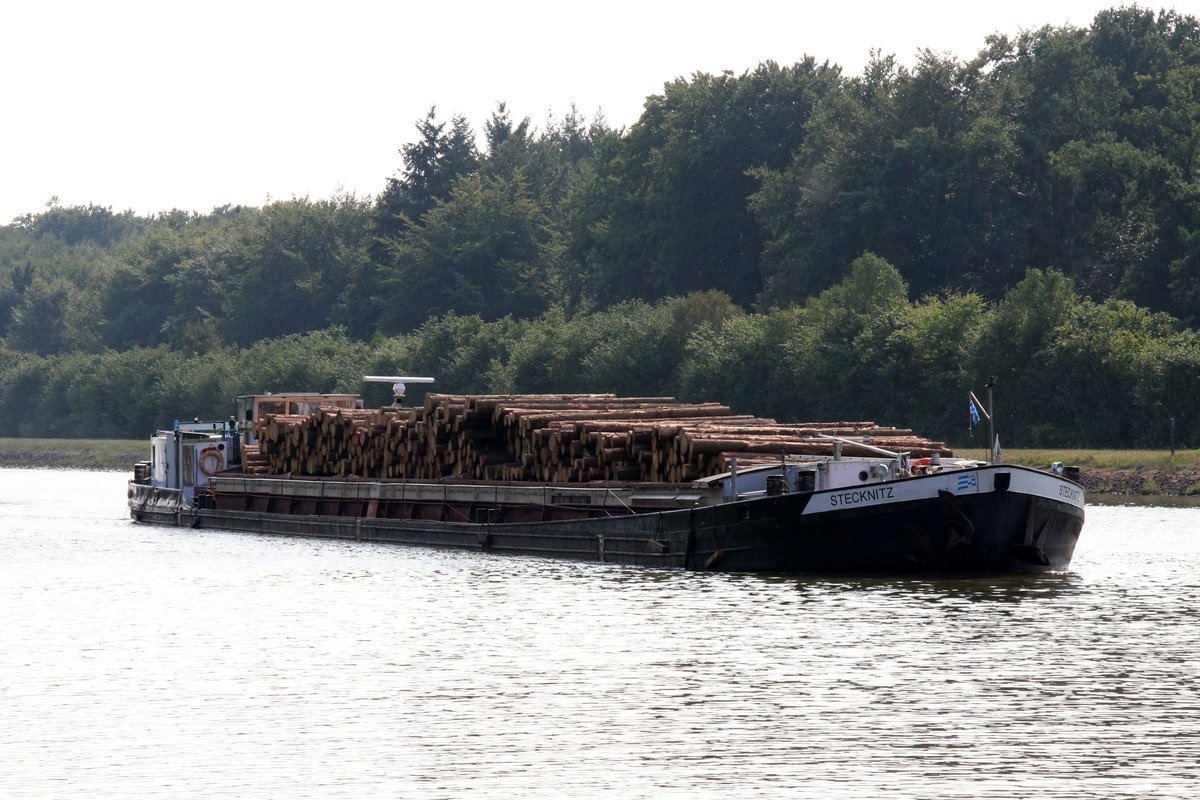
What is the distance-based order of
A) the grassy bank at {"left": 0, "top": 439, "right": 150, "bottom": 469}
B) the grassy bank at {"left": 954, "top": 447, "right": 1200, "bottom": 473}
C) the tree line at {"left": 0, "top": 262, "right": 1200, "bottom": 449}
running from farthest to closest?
the grassy bank at {"left": 0, "top": 439, "right": 150, "bottom": 469}
the tree line at {"left": 0, "top": 262, "right": 1200, "bottom": 449}
the grassy bank at {"left": 954, "top": 447, "right": 1200, "bottom": 473}

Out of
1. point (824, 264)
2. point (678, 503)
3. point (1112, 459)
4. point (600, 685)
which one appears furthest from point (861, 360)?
point (600, 685)

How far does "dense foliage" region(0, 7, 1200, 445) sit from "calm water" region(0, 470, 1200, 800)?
33.2 meters

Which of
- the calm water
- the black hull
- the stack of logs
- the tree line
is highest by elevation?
the tree line

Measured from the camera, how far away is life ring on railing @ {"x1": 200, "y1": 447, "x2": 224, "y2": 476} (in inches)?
1897

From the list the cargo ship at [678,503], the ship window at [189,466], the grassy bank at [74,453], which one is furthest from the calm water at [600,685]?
the grassy bank at [74,453]

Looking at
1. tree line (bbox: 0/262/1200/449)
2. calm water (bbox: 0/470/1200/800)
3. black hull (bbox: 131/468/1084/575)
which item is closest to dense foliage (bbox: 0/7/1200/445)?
tree line (bbox: 0/262/1200/449)

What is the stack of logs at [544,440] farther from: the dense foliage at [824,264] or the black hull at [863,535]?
the dense foliage at [824,264]

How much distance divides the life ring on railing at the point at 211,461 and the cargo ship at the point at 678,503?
4.77 ft

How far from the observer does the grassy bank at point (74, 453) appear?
97.6 m

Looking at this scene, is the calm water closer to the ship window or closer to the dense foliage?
the ship window

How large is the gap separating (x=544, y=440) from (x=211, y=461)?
15.3 meters

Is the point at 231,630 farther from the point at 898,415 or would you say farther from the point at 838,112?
the point at 838,112

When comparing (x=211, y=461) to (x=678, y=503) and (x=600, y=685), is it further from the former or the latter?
(x=600, y=685)

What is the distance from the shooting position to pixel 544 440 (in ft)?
118
